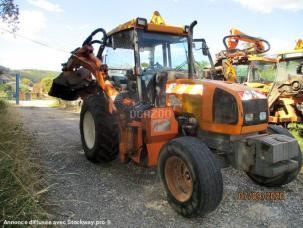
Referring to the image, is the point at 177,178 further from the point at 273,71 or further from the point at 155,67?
the point at 273,71

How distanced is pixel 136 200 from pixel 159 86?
1.56m

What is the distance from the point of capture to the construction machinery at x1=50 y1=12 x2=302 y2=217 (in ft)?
10.7

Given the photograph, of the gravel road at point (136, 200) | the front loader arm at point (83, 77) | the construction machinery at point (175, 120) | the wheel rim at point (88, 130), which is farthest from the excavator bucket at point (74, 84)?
the gravel road at point (136, 200)

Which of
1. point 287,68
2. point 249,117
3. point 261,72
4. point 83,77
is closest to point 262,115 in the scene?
point 249,117

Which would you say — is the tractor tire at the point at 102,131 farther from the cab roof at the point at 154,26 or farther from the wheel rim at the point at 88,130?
the cab roof at the point at 154,26

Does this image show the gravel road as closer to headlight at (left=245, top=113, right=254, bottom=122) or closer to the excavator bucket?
headlight at (left=245, top=113, right=254, bottom=122)

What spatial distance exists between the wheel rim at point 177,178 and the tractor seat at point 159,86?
0.94 meters

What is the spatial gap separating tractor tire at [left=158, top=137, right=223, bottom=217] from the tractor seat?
917 millimetres

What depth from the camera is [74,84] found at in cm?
597

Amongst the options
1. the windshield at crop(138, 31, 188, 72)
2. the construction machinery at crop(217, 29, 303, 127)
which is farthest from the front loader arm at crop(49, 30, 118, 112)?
the construction machinery at crop(217, 29, 303, 127)

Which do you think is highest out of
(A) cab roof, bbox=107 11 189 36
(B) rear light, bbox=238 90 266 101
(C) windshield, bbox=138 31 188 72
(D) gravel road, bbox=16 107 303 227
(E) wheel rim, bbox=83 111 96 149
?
(A) cab roof, bbox=107 11 189 36

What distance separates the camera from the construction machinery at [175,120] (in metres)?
3.27

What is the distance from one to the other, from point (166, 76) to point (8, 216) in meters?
2.57

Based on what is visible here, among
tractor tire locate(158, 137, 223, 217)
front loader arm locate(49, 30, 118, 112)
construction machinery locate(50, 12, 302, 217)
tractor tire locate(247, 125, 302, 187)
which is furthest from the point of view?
front loader arm locate(49, 30, 118, 112)
